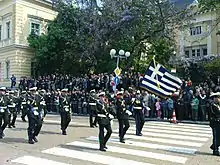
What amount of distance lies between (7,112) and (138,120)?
4.82 metres

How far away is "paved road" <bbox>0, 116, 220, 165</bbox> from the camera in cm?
890

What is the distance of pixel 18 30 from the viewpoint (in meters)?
40.3

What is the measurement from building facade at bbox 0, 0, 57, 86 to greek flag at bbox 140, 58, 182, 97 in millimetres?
25027

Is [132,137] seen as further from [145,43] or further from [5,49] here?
[5,49]

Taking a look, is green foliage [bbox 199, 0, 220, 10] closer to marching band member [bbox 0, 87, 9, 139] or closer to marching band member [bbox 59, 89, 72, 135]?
marching band member [bbox 59, 89, 72, 135]

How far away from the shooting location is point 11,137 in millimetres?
12828

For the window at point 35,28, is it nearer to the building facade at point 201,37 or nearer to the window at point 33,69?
the window at point 33,69

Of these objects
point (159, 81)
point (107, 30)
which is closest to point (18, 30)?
point (107, 30)

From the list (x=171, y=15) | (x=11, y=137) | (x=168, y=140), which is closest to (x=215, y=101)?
(x=168, y=140)

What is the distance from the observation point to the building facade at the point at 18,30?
4006cm

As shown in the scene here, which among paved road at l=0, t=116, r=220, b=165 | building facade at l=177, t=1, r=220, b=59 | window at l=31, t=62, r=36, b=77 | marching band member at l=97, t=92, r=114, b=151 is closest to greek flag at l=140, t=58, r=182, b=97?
paved road at l=0, t=116, r=220, b=165

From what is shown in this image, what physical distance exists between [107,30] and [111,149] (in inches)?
854

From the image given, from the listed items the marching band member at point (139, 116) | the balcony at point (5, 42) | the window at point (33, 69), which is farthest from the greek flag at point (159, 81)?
the balcony at point (5, 42)

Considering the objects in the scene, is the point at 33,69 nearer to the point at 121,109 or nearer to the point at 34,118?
the point at 34,118
